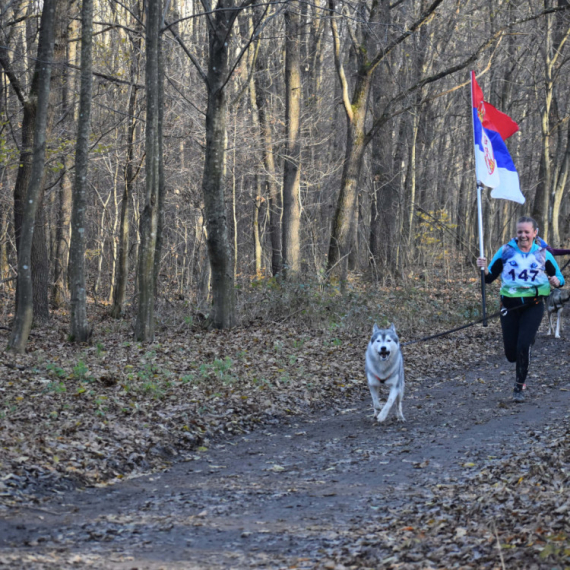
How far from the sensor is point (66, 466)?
6.31m

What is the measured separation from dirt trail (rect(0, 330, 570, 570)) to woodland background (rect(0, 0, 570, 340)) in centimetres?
651

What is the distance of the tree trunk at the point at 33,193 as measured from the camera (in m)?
11.6

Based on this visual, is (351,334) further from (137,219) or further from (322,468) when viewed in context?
(137,219)

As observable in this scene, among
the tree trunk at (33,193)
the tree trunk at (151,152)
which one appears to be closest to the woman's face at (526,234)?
the tree trunk at (151,152)

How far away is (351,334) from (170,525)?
10401 millimetres

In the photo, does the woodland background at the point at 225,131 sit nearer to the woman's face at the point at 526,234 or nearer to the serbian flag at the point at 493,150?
the serbian flag at the point at 493,150

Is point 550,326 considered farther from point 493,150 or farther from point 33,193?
point 33,193

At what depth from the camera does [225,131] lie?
51.1 ft

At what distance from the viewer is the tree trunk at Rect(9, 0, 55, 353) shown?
11586mm

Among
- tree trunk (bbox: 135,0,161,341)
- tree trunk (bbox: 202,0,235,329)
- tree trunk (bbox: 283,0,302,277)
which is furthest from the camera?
tree trunk (bbox: 283,0,302,277)

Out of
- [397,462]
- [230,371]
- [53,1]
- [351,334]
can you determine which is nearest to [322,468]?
[397,462]

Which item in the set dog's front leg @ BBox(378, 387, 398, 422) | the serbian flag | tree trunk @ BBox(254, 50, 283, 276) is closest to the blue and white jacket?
dog's front leg @ BBox(378, 387, 398, 422)

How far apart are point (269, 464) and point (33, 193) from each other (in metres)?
7.19

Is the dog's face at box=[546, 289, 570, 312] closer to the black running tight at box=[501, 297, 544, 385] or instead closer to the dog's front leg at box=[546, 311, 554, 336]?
the dog's front leg at box=[546, 311, 554, 336]
